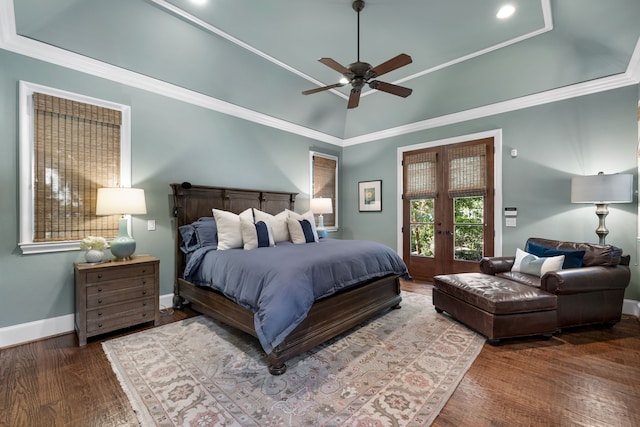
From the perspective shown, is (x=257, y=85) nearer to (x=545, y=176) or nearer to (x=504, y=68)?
(x=504, y=68)

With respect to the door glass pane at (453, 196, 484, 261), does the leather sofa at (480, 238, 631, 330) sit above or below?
below

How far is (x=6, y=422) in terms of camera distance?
1634 mm

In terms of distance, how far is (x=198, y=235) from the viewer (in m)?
3.47

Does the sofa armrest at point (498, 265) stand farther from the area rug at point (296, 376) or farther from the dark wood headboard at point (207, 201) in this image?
the dark wood headboard at point (207, 201)

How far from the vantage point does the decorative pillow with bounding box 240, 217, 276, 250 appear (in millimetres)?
3293

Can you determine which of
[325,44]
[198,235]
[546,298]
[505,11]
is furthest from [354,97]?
[546,298]

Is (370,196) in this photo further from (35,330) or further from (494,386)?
(35,330)

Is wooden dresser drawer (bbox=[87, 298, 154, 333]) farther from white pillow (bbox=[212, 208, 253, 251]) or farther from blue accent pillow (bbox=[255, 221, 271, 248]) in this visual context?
blue accent pillow (bbox=[255, 221, 271, 248])

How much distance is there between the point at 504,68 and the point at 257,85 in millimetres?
3557

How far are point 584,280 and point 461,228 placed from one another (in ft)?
6.63

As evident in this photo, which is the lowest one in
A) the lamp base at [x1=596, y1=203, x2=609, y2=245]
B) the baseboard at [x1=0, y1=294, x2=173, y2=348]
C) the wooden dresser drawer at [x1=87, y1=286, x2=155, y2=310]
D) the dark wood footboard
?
the baseboard at [x1=0, y1=294, x2=173, y2=348]

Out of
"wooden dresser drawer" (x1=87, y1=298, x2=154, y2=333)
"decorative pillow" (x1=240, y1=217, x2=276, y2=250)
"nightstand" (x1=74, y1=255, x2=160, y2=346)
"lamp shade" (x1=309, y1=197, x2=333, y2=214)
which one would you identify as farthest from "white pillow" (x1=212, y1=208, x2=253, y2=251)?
"lamp shade" (x1=309, y1=197, x2=333, y2=214)

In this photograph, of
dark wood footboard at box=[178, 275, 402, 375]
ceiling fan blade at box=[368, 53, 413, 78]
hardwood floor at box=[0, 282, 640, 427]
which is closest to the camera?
hardwood floor at box=[0, 282, 640, 427]

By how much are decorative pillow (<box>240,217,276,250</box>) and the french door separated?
3.01 meters
